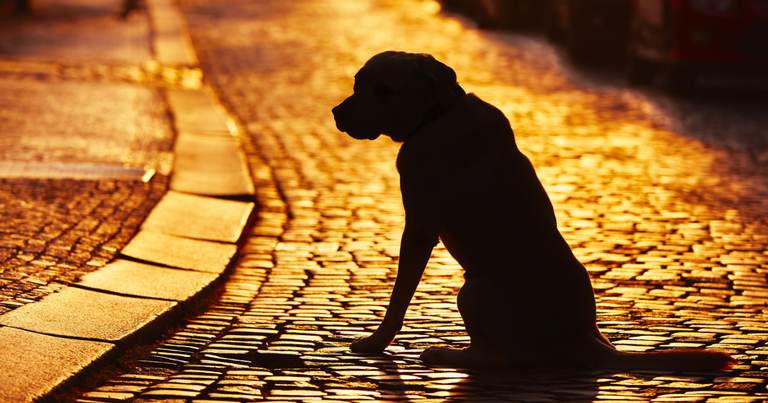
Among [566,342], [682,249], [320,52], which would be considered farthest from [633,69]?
[566,342]

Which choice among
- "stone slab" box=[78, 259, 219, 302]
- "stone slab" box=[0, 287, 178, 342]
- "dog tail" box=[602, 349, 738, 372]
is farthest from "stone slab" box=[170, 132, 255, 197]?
"dog tail" box=[602, 349, 738, 372]

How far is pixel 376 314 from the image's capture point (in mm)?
4938

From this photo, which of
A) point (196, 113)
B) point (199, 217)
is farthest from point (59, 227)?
point (196, 113)

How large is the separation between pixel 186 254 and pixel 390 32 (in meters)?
14.4

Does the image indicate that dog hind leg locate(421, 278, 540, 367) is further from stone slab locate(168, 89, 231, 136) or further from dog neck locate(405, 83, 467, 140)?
stone slab locate(168, 89, 231, 136)

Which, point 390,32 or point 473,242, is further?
point 390,32

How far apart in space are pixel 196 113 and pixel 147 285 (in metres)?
6.03

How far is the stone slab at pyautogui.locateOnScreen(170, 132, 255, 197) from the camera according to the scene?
7516 mm

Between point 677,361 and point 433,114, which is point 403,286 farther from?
point 677,361

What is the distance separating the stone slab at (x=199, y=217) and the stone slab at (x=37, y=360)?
2.14 meters

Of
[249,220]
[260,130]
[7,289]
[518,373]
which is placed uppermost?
[518,373]

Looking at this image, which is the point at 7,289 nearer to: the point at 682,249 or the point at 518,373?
the point at 518,373

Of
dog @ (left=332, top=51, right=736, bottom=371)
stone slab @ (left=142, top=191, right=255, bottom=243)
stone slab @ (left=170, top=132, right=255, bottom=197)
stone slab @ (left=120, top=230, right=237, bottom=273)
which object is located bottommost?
stone slab @ (left=170, top=132, right=255, bottom=197)

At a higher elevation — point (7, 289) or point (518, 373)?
point (518, 373)
